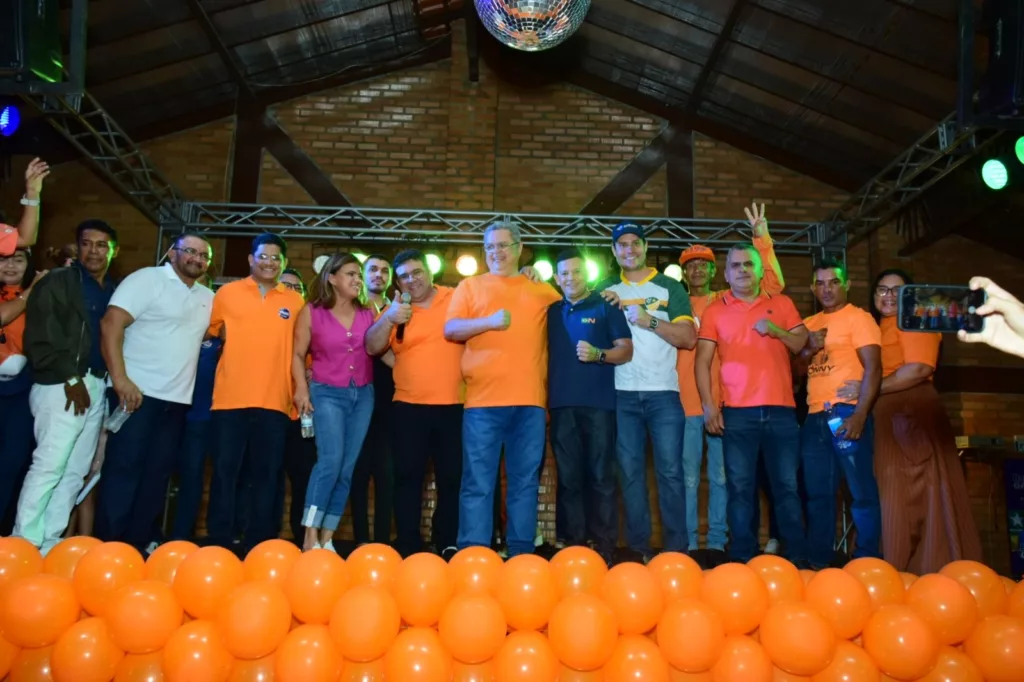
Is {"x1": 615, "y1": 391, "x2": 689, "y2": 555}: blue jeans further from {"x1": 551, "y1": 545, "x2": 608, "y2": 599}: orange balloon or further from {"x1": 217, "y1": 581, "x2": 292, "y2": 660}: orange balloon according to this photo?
{"x1": 217, "y1": 581, "x2": 292, "y2": 660}: orange balloon

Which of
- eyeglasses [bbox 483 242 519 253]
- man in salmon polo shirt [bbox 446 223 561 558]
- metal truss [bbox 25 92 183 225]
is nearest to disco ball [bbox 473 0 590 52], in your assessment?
eyeglasses [bbox 483 242 519 253]

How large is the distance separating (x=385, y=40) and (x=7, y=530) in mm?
5751

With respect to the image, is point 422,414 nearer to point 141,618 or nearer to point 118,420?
point 118,420

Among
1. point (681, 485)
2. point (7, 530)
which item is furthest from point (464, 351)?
point (7, 530)

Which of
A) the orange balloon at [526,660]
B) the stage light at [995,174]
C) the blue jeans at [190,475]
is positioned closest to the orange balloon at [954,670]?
the orange balloon at [526,660]

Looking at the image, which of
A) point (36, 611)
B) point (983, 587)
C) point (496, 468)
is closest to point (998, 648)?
point (983, 587)

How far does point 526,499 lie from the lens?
336 centimetres

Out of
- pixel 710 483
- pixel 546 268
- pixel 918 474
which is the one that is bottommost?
pixel 710 483

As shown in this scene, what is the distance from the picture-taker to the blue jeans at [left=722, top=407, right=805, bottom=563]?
11.7 ft

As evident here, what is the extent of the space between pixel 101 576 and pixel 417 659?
967 millimetres

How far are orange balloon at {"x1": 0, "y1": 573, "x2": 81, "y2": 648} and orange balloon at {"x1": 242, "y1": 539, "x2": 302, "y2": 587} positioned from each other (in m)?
0.48

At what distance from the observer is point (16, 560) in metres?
2.22

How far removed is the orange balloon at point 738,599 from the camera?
81.7 inches

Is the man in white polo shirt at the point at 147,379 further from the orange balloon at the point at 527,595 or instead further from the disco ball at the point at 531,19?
the orange balloon at the point at 527,595
